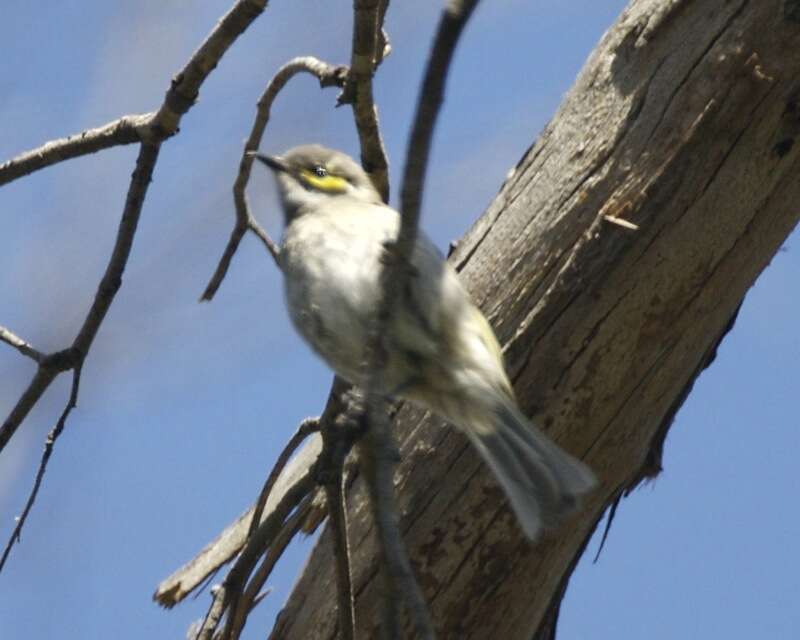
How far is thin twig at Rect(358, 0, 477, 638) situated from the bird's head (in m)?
1.97

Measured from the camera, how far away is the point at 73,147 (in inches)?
149

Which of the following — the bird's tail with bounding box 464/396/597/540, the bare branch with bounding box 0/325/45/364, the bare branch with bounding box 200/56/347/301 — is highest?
the bare branch with bounding box 200/56/347/301

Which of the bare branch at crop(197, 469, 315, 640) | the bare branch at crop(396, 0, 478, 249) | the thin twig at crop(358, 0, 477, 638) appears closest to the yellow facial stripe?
the bare branch at crop(197, 469, 315, 640)

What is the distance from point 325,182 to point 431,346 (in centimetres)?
114

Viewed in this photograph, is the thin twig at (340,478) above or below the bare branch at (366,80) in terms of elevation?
below

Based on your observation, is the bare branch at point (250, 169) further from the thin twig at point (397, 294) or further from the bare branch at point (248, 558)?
the thin twig at point (397, 294)

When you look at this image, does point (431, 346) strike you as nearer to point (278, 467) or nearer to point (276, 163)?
point (278, 467)

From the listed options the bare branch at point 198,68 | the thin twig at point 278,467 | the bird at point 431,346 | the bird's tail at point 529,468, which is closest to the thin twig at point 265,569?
the thin twig at point 278,467

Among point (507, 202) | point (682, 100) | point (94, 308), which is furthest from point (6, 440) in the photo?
point (682, 100)

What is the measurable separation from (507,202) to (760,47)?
2.33ft

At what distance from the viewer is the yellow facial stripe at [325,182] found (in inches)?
171

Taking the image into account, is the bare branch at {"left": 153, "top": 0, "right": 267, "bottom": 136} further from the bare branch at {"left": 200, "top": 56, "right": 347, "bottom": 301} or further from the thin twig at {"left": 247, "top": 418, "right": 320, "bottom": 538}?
the thin twig at {"left": 247, "top": 418, "right": 320, "bottom": 538}

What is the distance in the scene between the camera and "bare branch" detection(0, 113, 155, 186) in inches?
149

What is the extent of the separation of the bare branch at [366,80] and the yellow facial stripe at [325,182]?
0.15 metres
